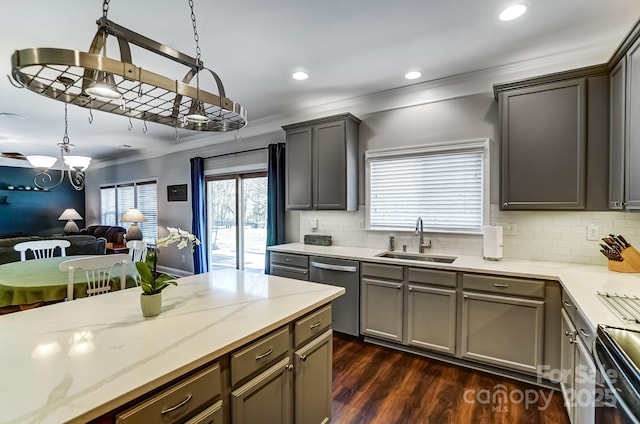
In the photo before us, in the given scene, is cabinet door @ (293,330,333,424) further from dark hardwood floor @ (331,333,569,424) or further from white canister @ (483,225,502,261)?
white canister @ (483,225,502,261)

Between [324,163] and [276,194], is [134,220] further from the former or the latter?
[324,163]

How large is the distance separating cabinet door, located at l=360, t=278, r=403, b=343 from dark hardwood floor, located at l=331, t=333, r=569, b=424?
26 centimetres

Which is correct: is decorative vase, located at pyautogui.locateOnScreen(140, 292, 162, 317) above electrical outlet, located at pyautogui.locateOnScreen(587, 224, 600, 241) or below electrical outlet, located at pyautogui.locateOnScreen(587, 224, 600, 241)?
below

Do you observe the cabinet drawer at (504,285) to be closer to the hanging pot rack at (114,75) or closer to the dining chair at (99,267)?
the hanging pot rack at (114,75)

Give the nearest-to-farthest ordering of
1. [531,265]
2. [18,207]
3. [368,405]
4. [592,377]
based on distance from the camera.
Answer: [592,377] → [368,405] → [531,265] → [18,207]

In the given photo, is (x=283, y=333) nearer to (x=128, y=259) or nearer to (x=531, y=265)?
(x=128, y=259)

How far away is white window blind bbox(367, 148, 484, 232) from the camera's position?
3111 mm

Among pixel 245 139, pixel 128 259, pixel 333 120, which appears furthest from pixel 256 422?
pixel 245 139

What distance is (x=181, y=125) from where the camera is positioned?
1845 millimetres

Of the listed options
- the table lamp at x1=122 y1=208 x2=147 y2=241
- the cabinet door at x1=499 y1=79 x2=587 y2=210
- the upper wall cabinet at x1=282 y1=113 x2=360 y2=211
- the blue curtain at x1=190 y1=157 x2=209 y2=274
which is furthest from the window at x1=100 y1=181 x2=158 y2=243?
the cabinet door at x1=499 y1=79 x2=587 y2=210

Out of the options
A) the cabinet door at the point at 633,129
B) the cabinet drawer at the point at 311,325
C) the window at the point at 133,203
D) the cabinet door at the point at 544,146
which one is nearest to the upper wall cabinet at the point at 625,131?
the cabinet door at the point at 633,129

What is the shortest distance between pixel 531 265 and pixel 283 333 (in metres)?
2.31

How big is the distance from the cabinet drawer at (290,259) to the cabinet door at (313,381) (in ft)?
5.61

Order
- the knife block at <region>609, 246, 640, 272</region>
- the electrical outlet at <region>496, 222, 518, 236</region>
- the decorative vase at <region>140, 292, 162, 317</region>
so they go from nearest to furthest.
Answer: the decorative vase at <region>140, 292, 162, 317</region>
the knife block at <region>609, 246, 640, 272</region>
the electrical outlet at <region>496, 222, 518, 236</region>
